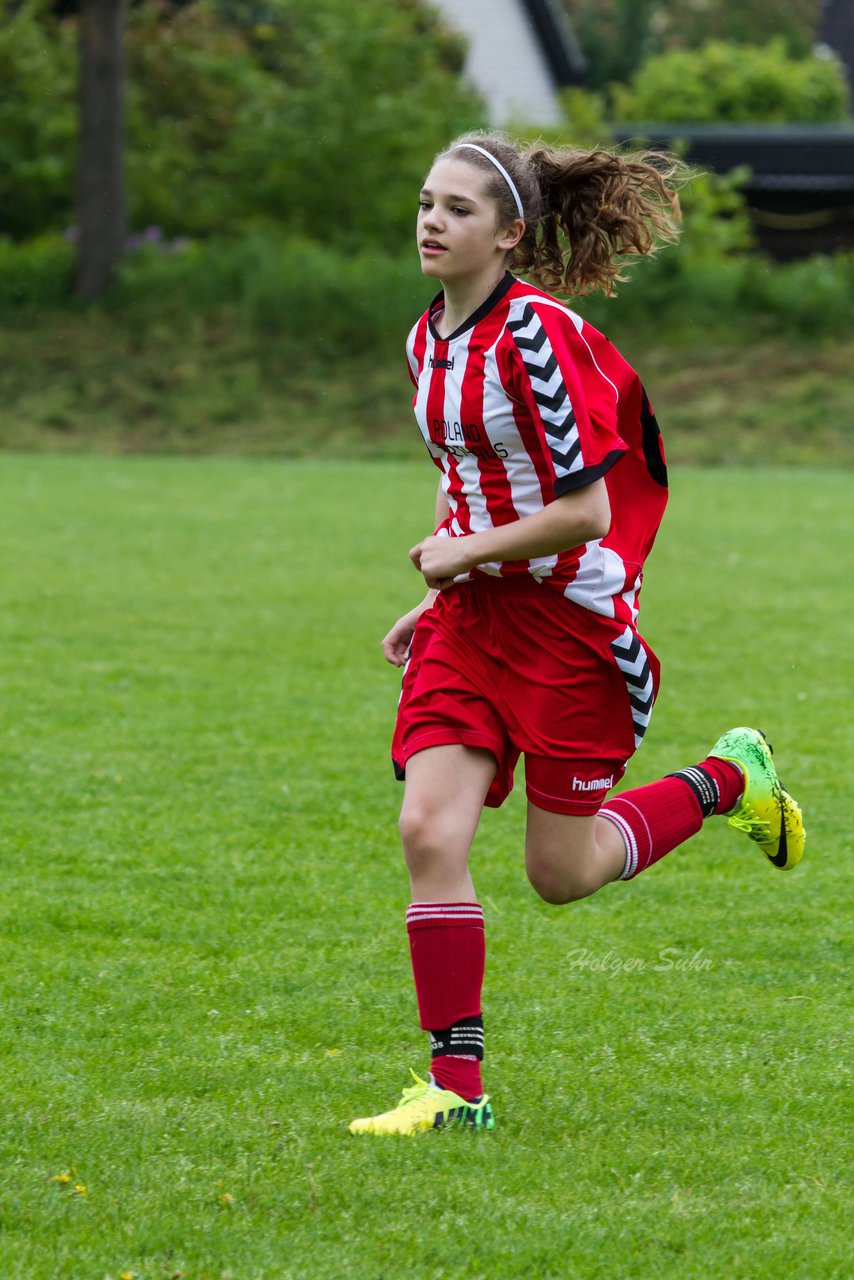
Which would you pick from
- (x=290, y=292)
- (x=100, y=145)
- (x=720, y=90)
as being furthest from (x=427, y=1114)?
(x=720, y=90)

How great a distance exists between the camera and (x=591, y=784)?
13.3ft

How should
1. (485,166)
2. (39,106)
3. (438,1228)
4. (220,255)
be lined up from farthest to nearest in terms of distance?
1. (39,106)
2. (220,255)
3. (485,166)
4. (438,1228)

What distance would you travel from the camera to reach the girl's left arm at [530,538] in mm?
3801

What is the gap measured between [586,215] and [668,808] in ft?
4.90

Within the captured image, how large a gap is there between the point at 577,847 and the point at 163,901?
70.2 inches

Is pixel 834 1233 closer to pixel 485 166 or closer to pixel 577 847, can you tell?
pixel 577 847

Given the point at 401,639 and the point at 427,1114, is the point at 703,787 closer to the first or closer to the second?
the point at 401,639

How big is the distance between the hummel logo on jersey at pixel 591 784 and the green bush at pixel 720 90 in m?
41.0

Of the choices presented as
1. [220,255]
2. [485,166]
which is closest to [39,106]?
[220,255]

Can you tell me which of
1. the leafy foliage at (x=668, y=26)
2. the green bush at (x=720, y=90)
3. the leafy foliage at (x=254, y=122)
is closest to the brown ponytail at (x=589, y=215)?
the leafy foliage at (x=254, y=122)

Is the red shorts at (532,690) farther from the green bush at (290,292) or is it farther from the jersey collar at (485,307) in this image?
the green bush at (290,292)

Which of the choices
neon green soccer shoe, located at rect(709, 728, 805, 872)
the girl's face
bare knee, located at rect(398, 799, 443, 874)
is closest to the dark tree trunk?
neon green soccer shoe, located at rect(709, 728, 805, 872)

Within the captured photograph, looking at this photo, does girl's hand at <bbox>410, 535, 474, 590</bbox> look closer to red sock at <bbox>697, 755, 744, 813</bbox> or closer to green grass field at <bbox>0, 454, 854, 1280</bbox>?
green grass field at <bbox>0, 454, 854, 1280</bbox>

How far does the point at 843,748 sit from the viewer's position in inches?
305
